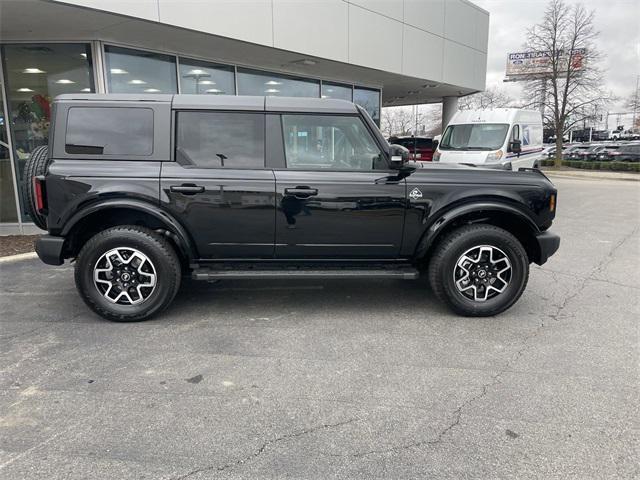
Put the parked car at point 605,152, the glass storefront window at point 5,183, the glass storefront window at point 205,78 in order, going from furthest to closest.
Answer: the parked car at point 605,152 → the glass storefront window at point 205,78 → the glass storefront window at point 5,183

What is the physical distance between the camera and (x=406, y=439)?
2633 millimetres

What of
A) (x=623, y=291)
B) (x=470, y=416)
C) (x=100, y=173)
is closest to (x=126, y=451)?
(x=470, y=416)

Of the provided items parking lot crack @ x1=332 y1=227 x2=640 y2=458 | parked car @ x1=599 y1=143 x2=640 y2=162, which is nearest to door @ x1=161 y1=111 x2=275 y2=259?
parking lot crack @ x1=332 y1=227 x2=640 y2=458

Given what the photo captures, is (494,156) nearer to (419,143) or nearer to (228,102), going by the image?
(419,143)

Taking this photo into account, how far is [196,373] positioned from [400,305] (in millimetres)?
2226

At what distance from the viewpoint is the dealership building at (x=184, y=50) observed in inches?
291

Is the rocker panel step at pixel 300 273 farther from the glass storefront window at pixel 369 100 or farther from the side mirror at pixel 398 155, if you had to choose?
the glass storefront window at pixel 369 100

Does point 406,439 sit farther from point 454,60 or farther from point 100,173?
point 454,60

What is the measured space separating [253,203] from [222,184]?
0.31 metres

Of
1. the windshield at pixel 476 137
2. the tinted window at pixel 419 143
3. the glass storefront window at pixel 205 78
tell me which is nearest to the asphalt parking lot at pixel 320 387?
the glass storefront window at pixel 205 78

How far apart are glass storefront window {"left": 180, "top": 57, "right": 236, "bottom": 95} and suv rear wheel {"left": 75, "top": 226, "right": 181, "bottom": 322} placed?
641 cm

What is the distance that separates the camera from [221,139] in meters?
4.27

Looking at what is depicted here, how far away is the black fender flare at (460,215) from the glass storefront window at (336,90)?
9.67m

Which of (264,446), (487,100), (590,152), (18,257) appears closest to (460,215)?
(264,446)
